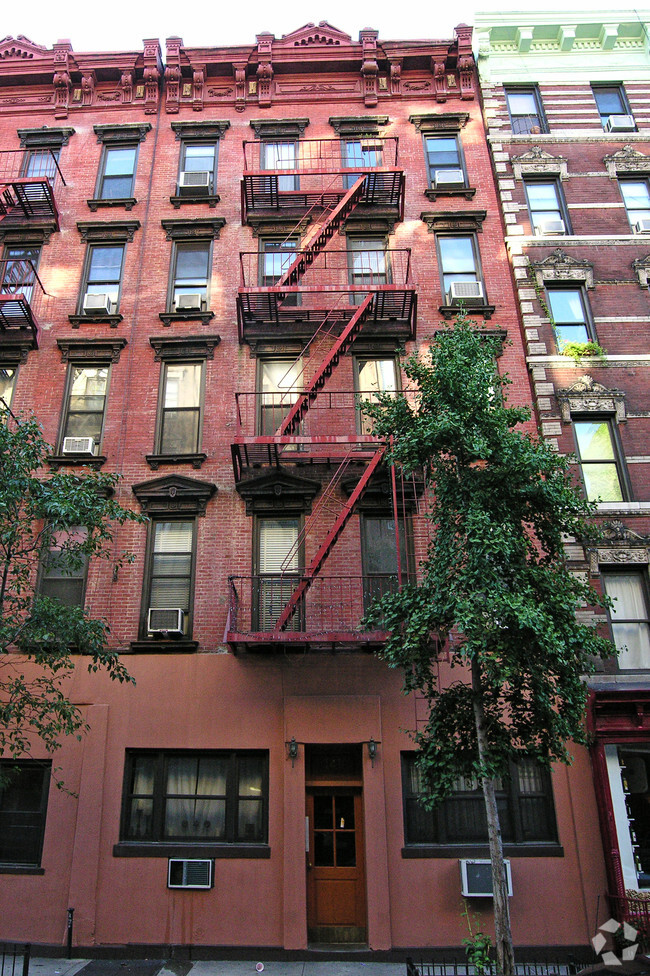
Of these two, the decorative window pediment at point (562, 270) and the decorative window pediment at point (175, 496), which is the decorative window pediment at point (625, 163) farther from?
the decorative window pediment at point (175, 496)

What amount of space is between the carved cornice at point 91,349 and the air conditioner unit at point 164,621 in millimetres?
5582

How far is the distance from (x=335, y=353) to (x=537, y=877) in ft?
31.3

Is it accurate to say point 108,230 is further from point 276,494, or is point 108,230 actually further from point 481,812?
point 481,812

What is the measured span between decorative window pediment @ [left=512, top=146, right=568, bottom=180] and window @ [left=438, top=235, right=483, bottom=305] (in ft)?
6.98

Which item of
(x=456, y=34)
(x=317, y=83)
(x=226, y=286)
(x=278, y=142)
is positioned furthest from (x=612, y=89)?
(x=226, y=286)

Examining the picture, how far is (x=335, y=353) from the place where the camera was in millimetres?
13336

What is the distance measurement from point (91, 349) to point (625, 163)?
42.5 feet

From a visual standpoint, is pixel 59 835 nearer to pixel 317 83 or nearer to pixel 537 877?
pixel 537 877

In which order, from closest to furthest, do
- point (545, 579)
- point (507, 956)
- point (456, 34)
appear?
point (507, 956) → point (545, 579) → point (456, 34)

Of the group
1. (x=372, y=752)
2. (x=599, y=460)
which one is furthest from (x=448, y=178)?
(x=372, y=752)

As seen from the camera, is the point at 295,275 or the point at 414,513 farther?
the point at 295,275

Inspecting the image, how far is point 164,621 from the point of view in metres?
12.2

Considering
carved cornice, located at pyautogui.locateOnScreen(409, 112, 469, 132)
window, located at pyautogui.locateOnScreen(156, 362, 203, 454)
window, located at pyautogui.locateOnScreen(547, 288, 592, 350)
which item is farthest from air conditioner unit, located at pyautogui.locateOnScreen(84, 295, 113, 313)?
window, located at pyautogui.locateOnScreen(547, 288, 592, 350)

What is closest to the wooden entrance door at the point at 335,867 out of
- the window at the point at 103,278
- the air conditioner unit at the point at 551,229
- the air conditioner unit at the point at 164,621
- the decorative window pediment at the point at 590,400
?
the air conditioner unit at the point at 164,621
